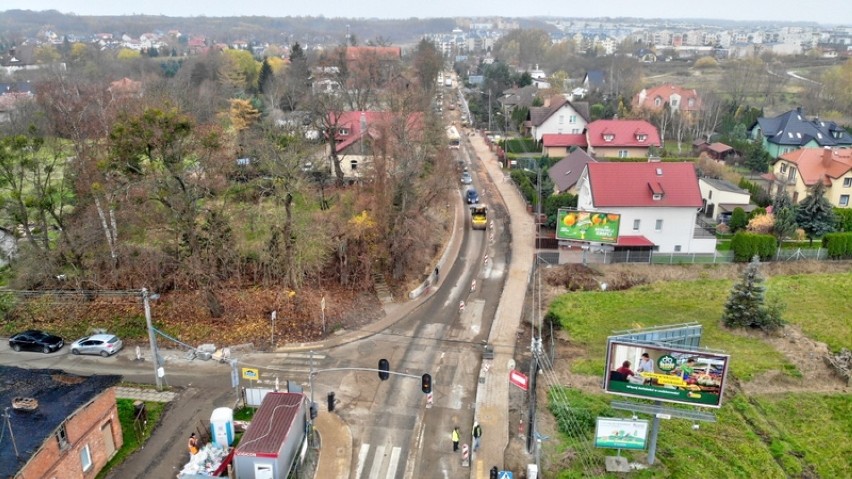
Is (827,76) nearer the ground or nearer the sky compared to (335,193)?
nearer the sky

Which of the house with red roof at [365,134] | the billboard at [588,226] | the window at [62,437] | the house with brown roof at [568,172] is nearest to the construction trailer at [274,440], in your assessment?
the window at [62,437]

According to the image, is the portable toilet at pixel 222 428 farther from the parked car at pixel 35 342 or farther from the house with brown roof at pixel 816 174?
the house with brown roof at pixel 816 174

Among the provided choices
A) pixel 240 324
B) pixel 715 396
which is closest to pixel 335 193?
pixel 240 324

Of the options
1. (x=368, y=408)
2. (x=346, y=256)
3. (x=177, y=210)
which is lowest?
(x=368, y=408)

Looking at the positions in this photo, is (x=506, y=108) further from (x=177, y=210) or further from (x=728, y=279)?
(x=177, y=210)

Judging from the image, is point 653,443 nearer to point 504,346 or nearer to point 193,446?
point 504,346

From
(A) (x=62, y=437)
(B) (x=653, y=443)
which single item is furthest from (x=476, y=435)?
(A) (x=62, y=437)
